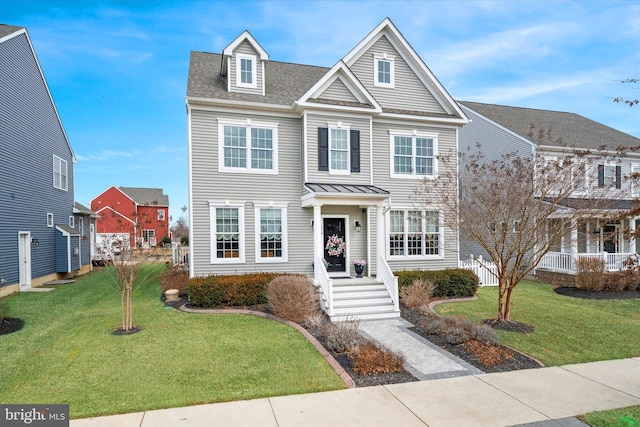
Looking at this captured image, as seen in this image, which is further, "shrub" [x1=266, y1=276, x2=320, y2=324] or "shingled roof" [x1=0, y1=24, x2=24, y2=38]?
"shingled roof" [x1=0, y1=24, x2=24, y2=38]

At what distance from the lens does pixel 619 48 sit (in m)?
11.2

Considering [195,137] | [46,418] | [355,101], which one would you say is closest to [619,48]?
[355,101]

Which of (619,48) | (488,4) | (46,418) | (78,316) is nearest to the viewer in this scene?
(46,418)

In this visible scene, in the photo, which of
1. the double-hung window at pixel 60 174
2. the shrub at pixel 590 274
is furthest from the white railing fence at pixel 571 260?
the double-hung window at pixel 60 174

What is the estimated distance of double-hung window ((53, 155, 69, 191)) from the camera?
61.3ft

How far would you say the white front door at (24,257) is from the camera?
49.6ft

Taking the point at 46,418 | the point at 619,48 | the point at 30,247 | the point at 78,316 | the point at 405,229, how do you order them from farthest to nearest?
1. the point at 30,247
2. the point at 405,229
3. the point at 619,48
4. the point at 78,316
5. the point at 46,418

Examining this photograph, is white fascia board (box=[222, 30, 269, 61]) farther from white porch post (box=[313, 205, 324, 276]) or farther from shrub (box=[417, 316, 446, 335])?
shrub (box=[417, 316, 446, 335])

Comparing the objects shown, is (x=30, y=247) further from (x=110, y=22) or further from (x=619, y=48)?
(x=619, y=48)

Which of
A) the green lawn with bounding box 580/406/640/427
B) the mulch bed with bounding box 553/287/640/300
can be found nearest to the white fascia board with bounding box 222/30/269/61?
the green lawn with bounding box 580/406/640/427

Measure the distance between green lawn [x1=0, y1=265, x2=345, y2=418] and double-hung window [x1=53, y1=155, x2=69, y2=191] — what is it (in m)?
10.6

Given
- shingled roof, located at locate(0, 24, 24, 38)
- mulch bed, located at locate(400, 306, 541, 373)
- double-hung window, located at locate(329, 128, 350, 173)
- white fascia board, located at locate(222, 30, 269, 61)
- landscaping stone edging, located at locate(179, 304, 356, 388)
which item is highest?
shingled roof, located at locate(0, 24, 24, 38)

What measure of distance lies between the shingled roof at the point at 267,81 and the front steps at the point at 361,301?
6969 millimetres

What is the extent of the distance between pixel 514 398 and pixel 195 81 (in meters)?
13.4
